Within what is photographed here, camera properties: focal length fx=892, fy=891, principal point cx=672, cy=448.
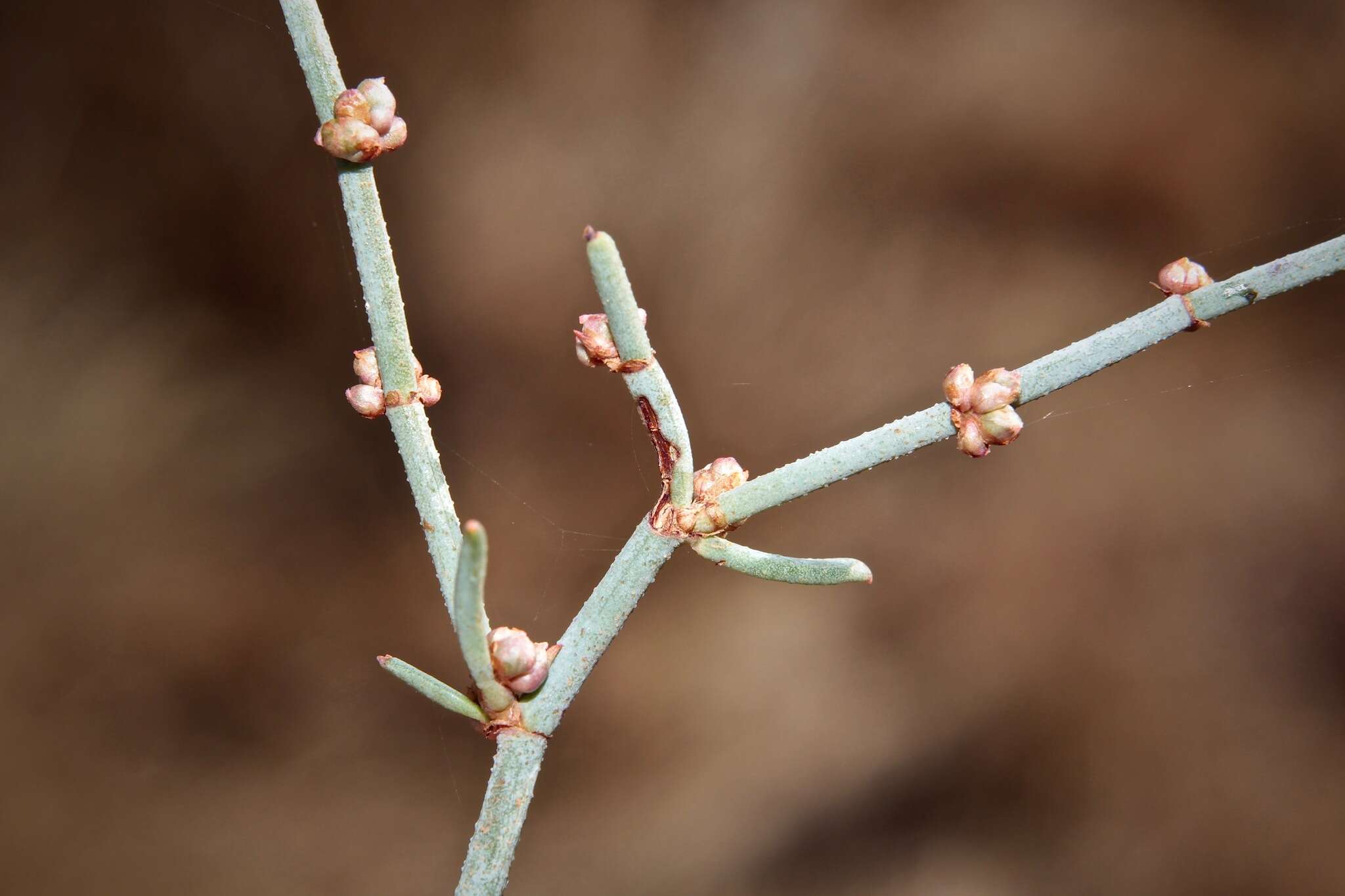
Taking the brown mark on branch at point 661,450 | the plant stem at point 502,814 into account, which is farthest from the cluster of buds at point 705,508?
the plant stem at point 502,814

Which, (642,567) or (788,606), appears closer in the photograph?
(642,567)

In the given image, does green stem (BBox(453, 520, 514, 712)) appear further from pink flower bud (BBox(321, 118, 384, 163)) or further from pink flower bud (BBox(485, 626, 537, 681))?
pink flower bud (BBox(321, 118, 384, 163))

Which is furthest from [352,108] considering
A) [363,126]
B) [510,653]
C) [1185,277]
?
[1185,277]

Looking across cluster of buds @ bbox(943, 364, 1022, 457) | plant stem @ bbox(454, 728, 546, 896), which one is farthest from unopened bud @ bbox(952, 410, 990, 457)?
plant stem @ bbox(454, 728, 546, 896)

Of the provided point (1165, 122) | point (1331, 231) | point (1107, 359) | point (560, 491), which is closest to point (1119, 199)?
point (1165, 122)

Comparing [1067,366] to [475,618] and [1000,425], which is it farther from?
[475,618]

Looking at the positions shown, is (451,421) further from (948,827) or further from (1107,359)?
(1107,359)

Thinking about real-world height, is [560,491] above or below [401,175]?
below
